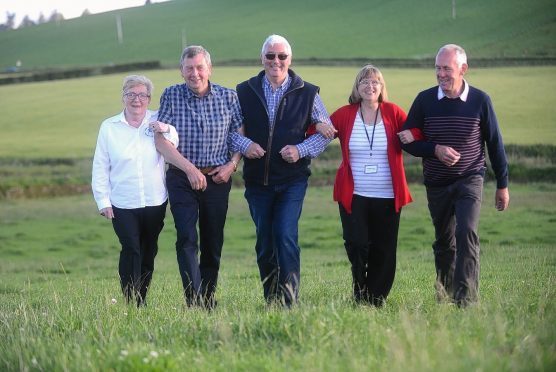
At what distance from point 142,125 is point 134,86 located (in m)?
0.39

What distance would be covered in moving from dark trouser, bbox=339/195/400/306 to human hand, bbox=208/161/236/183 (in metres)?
1.10

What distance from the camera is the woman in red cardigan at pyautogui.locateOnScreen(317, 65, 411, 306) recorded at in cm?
839

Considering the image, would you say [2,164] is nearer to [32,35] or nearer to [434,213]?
[434,213]

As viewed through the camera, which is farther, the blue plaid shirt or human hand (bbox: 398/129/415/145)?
the blue plaid shirt

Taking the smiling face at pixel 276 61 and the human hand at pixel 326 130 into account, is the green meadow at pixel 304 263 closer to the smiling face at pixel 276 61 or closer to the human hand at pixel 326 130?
the human hand at pixel 326 130

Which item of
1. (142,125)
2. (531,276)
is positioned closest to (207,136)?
(142,125)

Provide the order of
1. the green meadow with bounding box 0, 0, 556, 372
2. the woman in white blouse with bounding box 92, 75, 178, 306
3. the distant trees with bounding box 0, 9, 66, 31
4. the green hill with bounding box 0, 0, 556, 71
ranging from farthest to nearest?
the distant trees with bounding box 0, 9, 66, 31 < the green hill with bounding box 0, 0, 556, 71 < the woman in white blouse with bounding box 92, 75, 178, 306 < the green meadow with bounding box 0, 0, 556, 372

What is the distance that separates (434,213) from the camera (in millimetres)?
8555

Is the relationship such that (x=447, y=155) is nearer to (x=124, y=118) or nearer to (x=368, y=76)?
(x=368, y=76)

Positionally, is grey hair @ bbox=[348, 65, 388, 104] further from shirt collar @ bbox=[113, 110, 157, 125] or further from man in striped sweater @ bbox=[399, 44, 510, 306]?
shirt collar @ bbox=[113, 110, 157, 125]

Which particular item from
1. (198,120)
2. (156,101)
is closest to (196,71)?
(198,120)

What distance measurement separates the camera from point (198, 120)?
851 centimetres

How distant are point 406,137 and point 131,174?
2.62 metres

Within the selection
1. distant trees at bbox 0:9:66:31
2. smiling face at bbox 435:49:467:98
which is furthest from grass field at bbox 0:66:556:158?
distant trees at bbox 0:9:66:31
